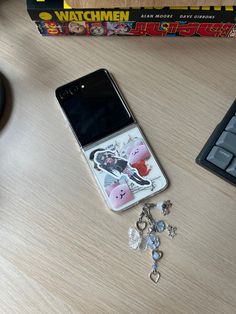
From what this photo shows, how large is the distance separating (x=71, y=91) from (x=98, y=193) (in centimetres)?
15

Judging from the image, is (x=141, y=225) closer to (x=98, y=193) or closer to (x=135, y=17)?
(x=98, y=193)

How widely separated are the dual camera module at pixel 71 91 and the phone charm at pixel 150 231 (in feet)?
0.63

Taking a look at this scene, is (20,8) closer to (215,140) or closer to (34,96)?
(34,96)

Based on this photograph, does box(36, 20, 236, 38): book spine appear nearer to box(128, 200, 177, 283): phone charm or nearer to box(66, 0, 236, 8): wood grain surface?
box(66, 0, 236, 8): wood grain surface

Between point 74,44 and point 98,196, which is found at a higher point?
point 74,44

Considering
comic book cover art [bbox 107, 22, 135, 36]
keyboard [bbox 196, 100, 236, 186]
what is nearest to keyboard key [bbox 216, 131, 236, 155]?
keyboard [bbox 196, 100, 236, 186]

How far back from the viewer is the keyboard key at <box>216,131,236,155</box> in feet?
1.25

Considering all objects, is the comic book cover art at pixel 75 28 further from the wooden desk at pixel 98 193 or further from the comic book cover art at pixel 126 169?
the comic book cover art at pixel 126 169

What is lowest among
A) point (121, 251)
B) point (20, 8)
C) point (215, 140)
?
point (121, 251)

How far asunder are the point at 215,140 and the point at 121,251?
0.19m

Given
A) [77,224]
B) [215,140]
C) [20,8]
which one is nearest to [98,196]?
[77,224]

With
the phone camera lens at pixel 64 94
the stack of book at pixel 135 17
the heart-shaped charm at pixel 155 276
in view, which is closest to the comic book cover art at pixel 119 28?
the stack of book at pixel 135 17

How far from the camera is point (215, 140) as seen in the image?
392 millimetres

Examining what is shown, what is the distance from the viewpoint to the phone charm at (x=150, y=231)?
39cm
